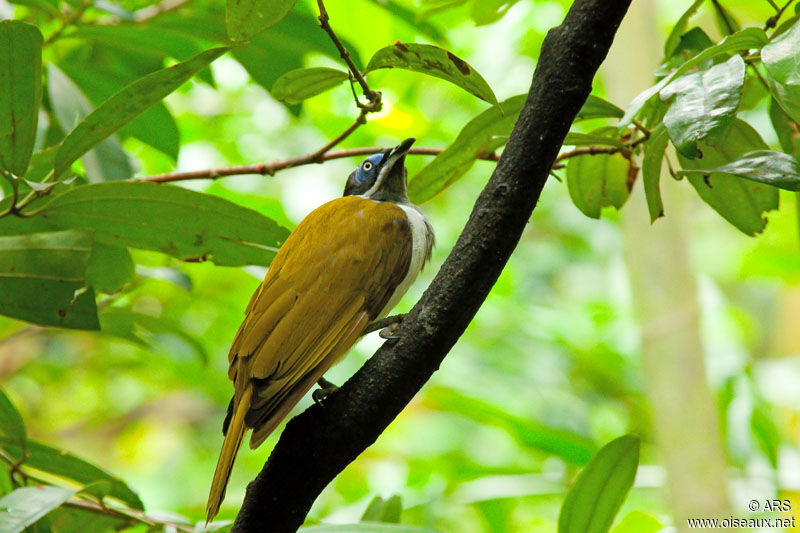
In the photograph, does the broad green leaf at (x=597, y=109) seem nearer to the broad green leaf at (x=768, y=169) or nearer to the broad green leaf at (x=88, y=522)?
the broad green leaf at (x=768, y=169)

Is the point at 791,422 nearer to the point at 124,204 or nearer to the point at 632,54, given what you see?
the point at 632,54

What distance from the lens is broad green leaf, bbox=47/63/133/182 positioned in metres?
2.18

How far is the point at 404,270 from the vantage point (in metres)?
2.05

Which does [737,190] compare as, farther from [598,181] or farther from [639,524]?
[639,524]

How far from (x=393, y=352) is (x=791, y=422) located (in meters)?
4.44

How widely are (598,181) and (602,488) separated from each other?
28.3 inches

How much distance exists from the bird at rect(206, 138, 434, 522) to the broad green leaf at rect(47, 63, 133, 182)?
1.82 feet

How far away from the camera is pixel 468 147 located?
6.13 ft

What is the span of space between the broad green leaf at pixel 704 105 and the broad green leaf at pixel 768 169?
108 millimetres

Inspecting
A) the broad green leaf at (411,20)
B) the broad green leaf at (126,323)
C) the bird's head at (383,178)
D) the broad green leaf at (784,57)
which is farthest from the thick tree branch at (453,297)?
the bird's head at (383,178)

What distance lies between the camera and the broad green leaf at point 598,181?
75.9 inches

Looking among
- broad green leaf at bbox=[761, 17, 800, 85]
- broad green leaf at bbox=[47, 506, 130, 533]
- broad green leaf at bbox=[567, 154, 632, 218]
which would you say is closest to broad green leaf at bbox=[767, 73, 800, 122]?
broad green leaf at bbox=[761, 17, 800, 85]

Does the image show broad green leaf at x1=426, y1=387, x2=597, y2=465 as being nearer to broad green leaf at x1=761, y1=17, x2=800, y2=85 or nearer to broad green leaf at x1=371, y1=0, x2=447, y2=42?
broad green leaf at x1=371, y1=0, x2=447, y2=42

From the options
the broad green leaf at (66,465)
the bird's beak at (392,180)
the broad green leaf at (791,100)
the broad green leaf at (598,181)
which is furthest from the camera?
the bird's beak at (392,180)
